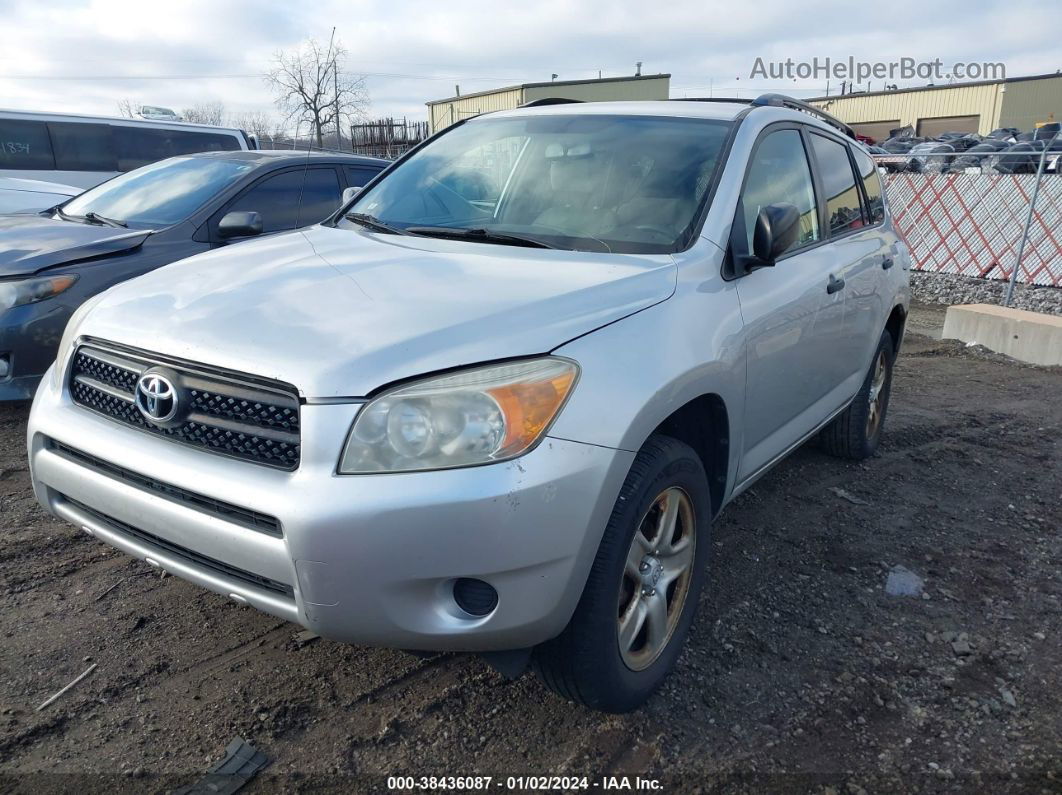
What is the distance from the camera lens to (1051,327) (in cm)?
785

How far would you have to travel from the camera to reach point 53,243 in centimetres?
477

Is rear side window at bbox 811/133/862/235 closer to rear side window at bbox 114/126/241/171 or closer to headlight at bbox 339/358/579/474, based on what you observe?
headlight at bbox 339/358/579/474

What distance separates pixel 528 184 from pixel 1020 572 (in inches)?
103

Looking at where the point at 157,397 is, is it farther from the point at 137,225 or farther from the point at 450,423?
the point at 137,225

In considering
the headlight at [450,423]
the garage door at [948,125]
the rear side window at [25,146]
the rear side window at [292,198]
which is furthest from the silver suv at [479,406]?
the garage door at [948,125]

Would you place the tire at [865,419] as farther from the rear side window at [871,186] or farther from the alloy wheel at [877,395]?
the rear side window at [871,186]

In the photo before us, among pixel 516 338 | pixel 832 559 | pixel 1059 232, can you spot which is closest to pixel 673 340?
pixel 516 338

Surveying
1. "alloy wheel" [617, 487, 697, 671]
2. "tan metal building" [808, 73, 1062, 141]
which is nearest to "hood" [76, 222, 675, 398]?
"alloy wheel" [617, 487, 697, 671]

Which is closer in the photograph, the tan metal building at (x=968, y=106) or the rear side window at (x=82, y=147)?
the rear side window at (x=82, y=147)

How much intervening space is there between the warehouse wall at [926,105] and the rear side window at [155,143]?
1153 inches

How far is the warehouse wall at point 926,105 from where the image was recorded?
124 ft

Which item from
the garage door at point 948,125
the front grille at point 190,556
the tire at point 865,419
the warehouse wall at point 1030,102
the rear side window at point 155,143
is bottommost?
the tire at point 865,419

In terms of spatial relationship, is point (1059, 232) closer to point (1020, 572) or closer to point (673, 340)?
point (1020, 572)

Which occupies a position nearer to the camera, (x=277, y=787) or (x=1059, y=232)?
(x=277, y=787)
